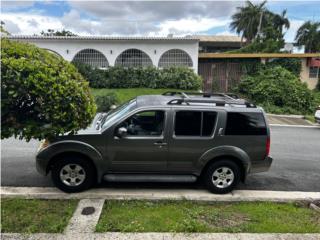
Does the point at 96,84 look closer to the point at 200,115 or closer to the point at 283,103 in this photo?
the point at 283,103

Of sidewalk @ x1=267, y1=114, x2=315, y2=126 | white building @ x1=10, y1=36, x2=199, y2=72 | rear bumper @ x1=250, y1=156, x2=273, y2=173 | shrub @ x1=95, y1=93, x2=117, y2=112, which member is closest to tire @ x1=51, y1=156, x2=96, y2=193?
rear bumper @ x1=250, y1=156, x2=273, y2=173

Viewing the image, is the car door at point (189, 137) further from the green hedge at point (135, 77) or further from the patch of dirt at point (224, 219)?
the green hedge at point (135, 77)

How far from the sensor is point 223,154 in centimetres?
550

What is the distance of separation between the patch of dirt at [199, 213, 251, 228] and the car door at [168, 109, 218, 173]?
104 centimetres

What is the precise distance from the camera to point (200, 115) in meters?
5.52

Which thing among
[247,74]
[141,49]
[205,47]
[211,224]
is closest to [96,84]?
[141,49]


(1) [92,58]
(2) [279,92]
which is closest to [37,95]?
(2) [279,92]

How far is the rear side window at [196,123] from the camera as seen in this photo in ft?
18.0

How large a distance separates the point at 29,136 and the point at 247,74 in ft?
64.0

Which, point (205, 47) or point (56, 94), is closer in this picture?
point (56, 94)

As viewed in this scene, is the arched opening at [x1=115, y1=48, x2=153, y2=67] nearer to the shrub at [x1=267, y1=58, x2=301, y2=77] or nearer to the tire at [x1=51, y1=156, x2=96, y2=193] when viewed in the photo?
the shrub at [x1=267, y1=58, x2=301, y2=77]

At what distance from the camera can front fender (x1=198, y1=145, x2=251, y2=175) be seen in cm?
547

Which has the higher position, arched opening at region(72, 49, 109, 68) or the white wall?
the white wall

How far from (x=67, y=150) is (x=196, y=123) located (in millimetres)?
2150
